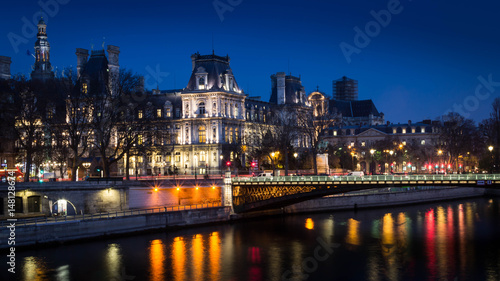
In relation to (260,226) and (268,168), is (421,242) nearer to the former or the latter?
(260,226)

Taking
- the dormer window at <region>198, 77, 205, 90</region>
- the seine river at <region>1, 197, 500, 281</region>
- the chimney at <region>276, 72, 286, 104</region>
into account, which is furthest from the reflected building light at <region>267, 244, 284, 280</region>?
the chimney at <region>276, 72, 286, 104</region>

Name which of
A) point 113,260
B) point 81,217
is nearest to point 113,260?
point 113,260

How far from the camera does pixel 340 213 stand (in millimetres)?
77875

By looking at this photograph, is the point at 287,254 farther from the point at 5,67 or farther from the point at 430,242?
the point at 5,67

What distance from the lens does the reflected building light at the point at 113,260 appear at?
144 ft

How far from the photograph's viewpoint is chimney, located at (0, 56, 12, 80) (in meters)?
96.9

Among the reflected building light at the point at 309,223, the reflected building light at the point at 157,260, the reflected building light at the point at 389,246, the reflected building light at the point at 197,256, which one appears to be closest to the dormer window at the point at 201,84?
the reflected building light at the point at 309,223

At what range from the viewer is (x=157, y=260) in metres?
47.6

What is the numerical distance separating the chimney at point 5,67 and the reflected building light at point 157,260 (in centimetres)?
5401

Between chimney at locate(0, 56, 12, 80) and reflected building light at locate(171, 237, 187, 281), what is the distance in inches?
2122

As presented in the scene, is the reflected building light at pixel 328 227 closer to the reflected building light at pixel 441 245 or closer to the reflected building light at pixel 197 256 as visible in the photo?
the reflected building light at pixel 441 245

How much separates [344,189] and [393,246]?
9.53 meters

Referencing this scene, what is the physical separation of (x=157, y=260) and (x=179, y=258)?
5.75 ft

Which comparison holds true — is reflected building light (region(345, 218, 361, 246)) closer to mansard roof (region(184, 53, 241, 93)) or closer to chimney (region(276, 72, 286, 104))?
mansard roof (region(184, 53, 241, 93))
